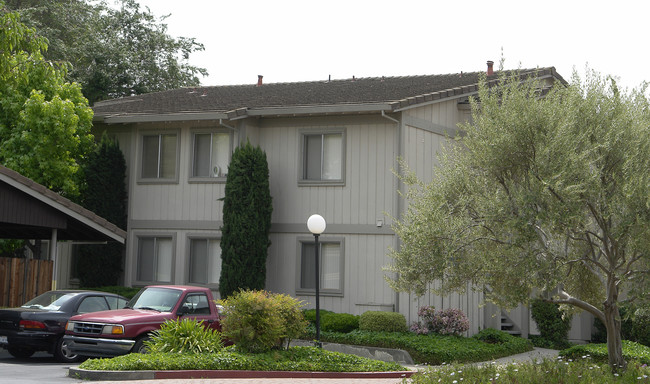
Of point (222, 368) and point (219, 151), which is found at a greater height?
point (219, 151)

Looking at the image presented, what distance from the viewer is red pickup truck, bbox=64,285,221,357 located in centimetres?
1645

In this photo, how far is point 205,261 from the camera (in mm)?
25375

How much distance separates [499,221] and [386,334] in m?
8.23

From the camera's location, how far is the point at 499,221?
13570 mm

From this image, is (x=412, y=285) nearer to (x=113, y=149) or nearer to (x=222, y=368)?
(x=222, y=368)

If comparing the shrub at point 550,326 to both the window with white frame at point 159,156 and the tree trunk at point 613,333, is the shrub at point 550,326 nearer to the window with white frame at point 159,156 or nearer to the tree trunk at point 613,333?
the tree trunk at point 613,333

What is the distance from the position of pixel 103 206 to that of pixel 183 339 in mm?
10641

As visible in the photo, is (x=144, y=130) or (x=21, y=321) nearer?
(x=21, y=321)

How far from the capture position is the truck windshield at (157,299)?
58.3ft

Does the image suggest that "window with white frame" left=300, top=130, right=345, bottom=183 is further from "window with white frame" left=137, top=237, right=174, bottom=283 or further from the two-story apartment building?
"window with white frame" left=137, top=237, right=174, bottom=283

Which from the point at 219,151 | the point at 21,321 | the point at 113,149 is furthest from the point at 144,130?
the point at 21,321

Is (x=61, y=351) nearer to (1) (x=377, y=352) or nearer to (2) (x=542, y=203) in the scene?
(1) (x=377, y=352)

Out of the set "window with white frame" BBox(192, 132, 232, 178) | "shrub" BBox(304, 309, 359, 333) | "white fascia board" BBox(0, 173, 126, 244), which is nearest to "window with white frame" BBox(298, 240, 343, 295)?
"shrub" BBox(304, 309, 359, 333)

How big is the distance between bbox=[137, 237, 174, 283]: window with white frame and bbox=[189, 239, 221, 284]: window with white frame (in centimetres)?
68
